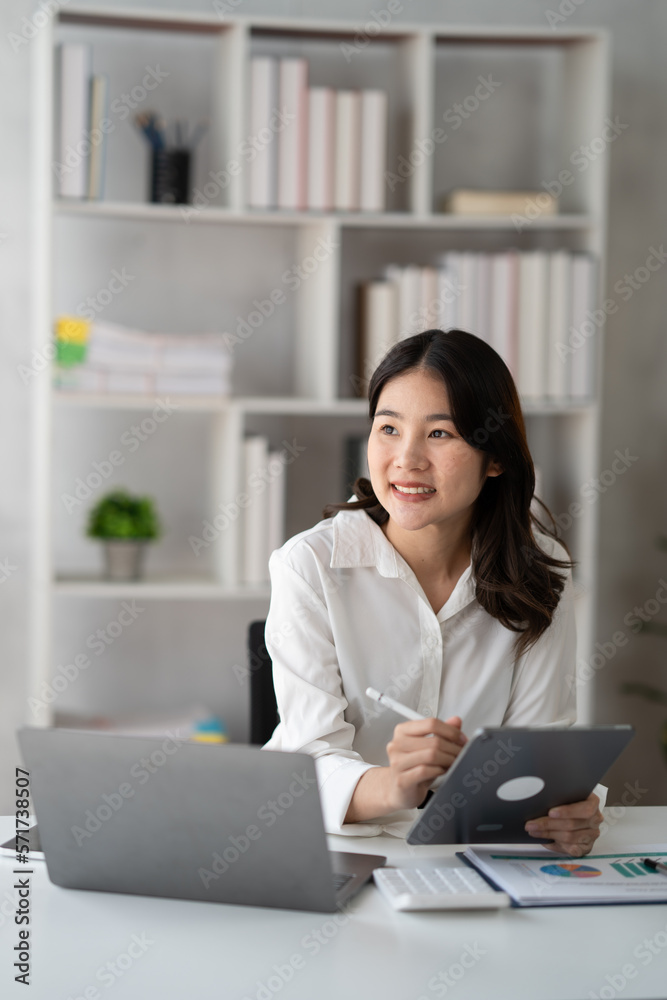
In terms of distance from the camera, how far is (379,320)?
2648 mm

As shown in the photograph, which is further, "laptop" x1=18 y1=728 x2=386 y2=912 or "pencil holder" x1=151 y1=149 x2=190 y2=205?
"pencil holder" x1=151 y1=149 x2=190 y2=205

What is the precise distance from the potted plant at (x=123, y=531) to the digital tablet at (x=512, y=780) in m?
1.58

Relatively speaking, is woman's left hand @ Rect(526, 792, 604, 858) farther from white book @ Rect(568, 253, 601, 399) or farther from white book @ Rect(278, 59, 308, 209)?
white book @ Rect(278, 59, 308, 209)

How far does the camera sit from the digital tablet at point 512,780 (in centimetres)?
103

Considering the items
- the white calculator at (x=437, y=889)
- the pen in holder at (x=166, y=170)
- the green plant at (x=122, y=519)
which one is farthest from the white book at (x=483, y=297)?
the white calculator at (x=437, y=889)

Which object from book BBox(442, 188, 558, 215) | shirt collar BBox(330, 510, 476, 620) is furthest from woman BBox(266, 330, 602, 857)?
book BBox(442, 188, 558, 215)

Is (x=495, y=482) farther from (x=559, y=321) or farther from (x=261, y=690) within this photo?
(x=559, y=321)

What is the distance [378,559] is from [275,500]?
1.02 metres

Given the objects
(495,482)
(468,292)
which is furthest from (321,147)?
(495,482)

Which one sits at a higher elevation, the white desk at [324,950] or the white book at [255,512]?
the white book at [255,512]

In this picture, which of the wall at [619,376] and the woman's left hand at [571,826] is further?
the wall at [619,376]

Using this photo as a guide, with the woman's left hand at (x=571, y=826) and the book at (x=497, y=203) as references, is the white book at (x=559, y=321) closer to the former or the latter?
the book at (x=497, y=203)

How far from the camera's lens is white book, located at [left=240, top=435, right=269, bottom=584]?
8.45 ft

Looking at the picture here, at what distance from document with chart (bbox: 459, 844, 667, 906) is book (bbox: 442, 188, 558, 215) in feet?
6.02
